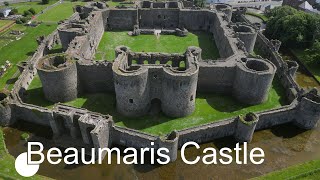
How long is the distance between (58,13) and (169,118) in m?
55.4

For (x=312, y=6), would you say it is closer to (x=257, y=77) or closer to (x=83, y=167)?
(x=257, y=77)

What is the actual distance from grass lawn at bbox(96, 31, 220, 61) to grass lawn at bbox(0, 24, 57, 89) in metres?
13.8

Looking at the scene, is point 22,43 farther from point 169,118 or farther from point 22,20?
point 169,118

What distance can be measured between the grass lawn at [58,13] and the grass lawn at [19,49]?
333 inches

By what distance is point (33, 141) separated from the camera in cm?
3550

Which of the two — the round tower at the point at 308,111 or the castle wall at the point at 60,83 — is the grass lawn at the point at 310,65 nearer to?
the round tower at the point at 308,111

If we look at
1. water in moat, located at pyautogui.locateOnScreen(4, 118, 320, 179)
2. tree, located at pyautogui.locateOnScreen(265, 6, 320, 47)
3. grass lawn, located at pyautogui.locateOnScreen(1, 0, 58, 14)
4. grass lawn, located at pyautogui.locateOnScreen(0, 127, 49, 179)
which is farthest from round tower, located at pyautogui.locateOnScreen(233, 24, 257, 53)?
grass lawn, located at pyautogui.locateOnScreen(1, 0, 58, 14)

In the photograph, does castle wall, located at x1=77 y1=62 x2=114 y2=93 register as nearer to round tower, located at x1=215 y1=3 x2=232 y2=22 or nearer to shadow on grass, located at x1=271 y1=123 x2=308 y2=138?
shadow on grass, located at x1=271 y1=123 x2=308 y2=138

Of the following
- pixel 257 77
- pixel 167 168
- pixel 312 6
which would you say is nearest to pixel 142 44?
pixel 257 77

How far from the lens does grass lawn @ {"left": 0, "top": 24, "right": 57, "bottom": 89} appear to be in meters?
48.2

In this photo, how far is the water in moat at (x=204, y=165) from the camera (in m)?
31.2

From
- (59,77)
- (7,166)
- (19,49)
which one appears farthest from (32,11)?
(7,166)

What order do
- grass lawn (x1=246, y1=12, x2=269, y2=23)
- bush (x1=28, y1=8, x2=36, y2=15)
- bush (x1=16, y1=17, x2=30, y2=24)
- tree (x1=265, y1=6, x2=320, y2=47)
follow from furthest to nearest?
bush (x1=28, y1=8, x2=36, y2=15)
grass lawn (x1=246, y1=12, x2=269, y2=23)
bush (x1=16, y1=17, x2=30, y2=24)
tree (x1=265, y1=6, x2=320, y2=47)

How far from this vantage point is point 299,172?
31.1m
